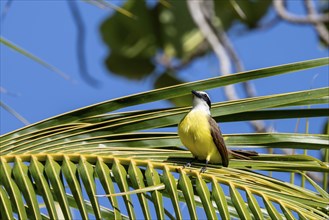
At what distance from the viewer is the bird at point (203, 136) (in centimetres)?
376

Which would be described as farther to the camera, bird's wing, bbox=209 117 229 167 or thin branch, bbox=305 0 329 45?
thin branch, bbox=305 0 329 45

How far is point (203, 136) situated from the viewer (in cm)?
414

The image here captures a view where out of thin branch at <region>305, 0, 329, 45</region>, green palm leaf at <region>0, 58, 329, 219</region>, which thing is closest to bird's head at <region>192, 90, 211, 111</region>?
green palm leaf at <region>0, 58, 329, 219</region>

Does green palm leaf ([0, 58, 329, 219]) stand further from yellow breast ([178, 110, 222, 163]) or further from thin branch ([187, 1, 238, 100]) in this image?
thin branch ([187, 1, 238, 100])

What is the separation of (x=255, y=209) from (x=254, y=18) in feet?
49.6

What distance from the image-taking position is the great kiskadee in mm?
3779

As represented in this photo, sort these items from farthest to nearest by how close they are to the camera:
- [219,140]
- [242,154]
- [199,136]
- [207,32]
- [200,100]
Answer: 1. [207,32]
2. [200,100]
3. [199,136]
4. [219,140]
5. [242,154]

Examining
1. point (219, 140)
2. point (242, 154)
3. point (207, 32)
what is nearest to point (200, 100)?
point (219, 140)

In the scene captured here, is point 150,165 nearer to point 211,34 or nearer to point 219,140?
point 219,140

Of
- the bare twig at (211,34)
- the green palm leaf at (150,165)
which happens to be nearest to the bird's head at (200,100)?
the green palm leaf at (150,165)

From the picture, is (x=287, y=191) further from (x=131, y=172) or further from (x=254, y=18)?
(x=254, y=18)

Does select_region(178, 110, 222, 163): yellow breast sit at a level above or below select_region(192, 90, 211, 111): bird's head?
below

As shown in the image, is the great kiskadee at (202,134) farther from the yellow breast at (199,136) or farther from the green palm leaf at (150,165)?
the green palm leaf at (150,165)

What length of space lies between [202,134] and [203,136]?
12 millimetres
